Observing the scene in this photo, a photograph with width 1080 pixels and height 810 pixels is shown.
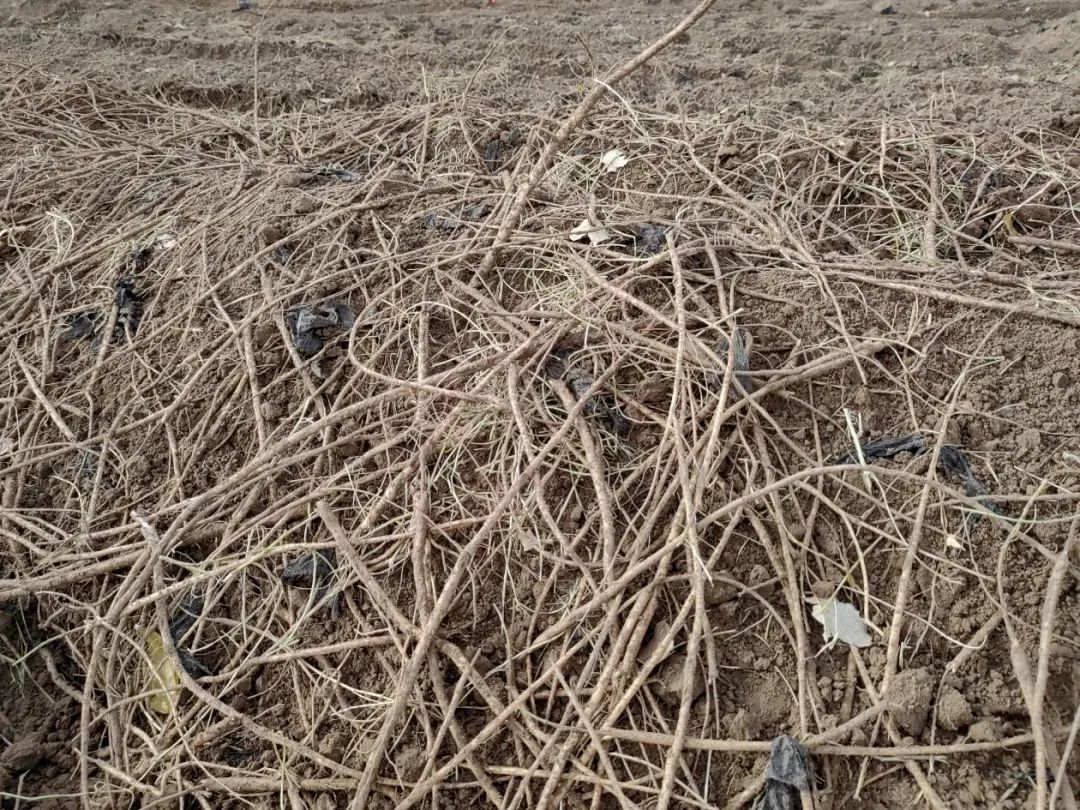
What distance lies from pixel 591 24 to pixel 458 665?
5.19 metres

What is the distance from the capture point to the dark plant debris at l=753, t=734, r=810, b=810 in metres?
1.54

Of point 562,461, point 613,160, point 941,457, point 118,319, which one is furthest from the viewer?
point 613,160

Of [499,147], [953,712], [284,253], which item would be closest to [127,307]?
[284,253]

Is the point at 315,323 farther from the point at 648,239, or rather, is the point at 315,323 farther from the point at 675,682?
the point at 675,682

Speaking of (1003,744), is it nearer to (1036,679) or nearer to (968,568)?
(1036,679)

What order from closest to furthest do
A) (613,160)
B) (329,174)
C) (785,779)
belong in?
(785,779), (613,160), (329,174)

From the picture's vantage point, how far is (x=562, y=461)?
2.03 metres

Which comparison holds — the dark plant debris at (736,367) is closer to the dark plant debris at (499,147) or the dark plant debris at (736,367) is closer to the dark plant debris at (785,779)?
the dark plant debris at (785,779)

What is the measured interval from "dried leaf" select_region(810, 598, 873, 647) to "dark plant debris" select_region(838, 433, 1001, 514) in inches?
15.1

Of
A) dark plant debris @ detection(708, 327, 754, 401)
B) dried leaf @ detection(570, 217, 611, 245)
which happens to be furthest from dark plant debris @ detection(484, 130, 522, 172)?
dark plant debris @ detection(708, 327, 754, 401)

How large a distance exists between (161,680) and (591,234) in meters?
1.83

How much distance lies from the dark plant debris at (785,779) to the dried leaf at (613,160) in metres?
2.29

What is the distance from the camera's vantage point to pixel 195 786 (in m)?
1.81

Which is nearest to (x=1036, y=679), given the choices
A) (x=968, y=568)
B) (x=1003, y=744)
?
(x=1003, y=744)
